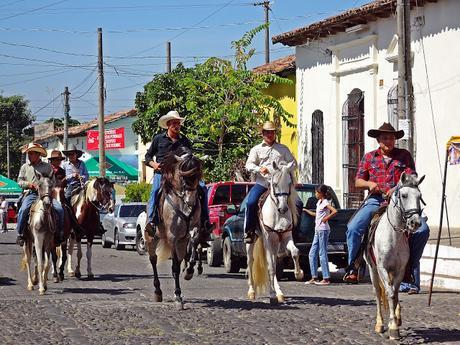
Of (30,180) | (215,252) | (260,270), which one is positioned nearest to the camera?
(260,270)

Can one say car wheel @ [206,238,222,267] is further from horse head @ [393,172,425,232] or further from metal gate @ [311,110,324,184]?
metal gate @ [311,110,324,184]

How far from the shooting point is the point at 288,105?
136ft

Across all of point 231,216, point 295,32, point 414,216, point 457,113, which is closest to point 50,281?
point 231,216

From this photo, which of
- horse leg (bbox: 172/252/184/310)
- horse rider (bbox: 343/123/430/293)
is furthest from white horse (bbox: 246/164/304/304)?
horse rider (bbox: 343/123/430/293)

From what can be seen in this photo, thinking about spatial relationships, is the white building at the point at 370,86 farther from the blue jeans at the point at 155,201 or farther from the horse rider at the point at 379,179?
the horse rider at the point at 379,179

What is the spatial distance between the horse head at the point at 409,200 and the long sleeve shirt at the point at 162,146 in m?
4.86

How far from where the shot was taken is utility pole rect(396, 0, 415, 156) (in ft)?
71.5

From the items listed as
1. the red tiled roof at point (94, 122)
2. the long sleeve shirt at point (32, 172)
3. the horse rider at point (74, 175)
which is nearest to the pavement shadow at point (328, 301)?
the long sleeve shirt at point (32, 172)

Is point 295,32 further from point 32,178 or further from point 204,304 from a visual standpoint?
point 204,304

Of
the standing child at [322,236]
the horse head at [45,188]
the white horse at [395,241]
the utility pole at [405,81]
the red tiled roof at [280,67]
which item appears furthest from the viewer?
the red tiled roof at [280,67]

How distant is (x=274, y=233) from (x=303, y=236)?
5252mm

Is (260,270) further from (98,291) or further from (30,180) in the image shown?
(30,180)

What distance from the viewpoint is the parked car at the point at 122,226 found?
112ft

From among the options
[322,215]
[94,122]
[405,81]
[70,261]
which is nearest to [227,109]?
[405,81]
